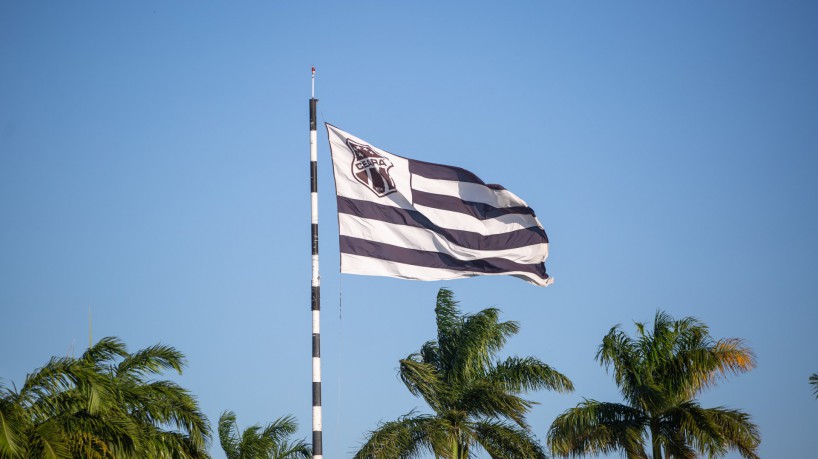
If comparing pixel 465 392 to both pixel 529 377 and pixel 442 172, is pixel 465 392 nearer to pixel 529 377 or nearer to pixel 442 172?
pixel 529 377

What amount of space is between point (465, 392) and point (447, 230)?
9.97 metres

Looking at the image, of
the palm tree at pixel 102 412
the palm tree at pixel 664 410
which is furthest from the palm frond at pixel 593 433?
the palm tree at pixel 102 412

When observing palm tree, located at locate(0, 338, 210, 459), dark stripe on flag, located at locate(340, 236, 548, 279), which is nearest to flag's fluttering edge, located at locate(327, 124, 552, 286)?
dark stripe on flag, located at locate(340, 236, 548, 279)

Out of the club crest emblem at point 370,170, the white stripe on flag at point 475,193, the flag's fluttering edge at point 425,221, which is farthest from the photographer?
the white stripe on flag at point 475,193

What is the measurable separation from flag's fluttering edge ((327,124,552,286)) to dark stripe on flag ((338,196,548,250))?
0.02 meters

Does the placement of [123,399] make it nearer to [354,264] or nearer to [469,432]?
[354,264]

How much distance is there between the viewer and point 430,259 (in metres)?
26.7

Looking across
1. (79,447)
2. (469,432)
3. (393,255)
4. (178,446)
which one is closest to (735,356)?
(469,432)

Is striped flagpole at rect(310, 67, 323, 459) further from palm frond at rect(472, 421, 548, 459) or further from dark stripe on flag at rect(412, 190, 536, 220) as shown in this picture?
palm frond at rect(472, 421, 548, 459)

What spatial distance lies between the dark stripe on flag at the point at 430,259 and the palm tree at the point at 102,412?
18.2 ft

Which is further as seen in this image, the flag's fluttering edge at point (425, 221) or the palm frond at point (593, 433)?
the palm frond at point (593, 433)

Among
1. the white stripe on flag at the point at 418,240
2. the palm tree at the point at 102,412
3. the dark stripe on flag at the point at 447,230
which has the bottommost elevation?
the palm tree at the point at 102,412

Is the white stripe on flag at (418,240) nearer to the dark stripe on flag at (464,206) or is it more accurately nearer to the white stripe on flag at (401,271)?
the white stripe on flag at (401,271)

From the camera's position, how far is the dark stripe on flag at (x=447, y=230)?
84.9 feet
